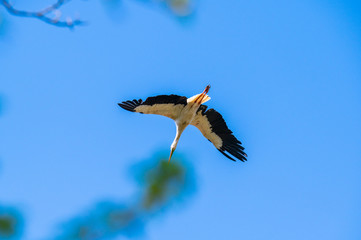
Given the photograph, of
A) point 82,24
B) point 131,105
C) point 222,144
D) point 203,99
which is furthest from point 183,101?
point 82,24

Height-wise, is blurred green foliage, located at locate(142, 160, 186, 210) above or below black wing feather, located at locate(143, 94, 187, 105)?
below

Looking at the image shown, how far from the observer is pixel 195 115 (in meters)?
10.5

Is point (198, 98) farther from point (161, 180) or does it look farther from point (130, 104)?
point (161, 180)

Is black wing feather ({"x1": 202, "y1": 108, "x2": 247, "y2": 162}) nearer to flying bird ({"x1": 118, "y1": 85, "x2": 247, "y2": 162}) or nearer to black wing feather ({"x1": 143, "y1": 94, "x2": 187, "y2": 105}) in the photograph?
flying bird ({"x1": 118, "y1": 85, "x2": 247, "y2": 162})

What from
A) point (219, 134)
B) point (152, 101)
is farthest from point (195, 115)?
point (152, 101)


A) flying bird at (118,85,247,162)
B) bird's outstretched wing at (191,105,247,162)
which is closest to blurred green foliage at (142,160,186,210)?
flying bird at (118,85,247,162)

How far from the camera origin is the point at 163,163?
98.5 inches

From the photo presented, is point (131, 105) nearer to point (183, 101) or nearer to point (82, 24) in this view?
point (183, 101)

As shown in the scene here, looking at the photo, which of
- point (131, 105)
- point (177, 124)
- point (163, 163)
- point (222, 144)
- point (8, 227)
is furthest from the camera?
point (222, 144)

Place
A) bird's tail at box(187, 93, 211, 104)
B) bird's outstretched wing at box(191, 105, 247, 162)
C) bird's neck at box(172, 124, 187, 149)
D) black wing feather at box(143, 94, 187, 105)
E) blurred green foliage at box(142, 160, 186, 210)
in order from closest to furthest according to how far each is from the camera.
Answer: blurred green foliage at box(142, 160, 186, 210), black wing feather at box(143, 94, 187, 105), bird's tail at box(187, 93, 211, 104), bird's neck at box(172, 124, 187, 149), bird's outstretched wing at box(191, 105, 247, 162)

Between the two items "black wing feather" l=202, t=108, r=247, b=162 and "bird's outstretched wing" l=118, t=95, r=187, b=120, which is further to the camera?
"black wing feather" l=202, t=108, r=247, b=162

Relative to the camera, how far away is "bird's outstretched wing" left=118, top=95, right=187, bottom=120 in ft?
31.0

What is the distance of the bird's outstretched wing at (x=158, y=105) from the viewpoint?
31.0 ft

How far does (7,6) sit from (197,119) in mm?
8591
